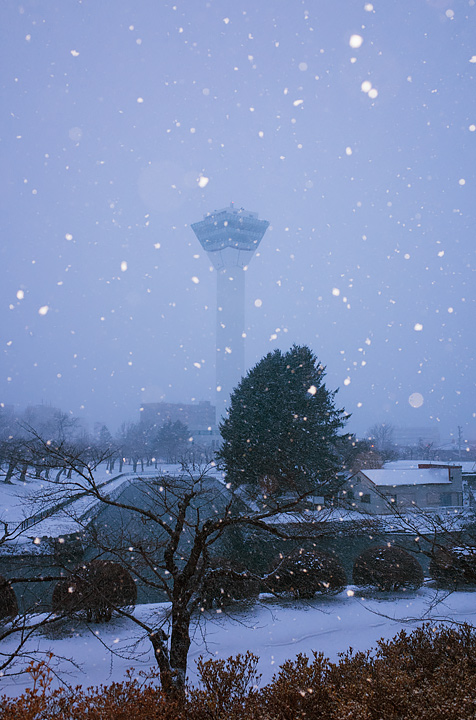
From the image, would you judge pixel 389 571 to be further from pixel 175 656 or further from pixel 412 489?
pixel 412 489

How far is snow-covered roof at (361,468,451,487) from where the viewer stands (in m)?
31.0

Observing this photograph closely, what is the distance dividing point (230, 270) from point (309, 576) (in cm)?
15018

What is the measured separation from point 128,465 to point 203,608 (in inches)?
3541

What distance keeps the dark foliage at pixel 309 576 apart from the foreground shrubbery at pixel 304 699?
644 cm

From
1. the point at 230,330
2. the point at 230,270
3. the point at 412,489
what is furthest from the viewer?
the point at 230,270

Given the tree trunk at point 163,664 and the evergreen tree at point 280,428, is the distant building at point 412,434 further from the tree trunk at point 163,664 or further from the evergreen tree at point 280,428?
the tree trunk at point 163,664

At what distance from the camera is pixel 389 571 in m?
13.9

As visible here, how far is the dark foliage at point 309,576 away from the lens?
13.4m

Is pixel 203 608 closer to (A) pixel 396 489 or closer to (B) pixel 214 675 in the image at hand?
(B) pixel 214 675

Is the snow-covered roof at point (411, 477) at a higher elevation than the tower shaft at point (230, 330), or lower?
lower

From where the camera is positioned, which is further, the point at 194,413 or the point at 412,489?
the point at 194,413

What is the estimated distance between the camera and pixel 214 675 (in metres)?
6.38

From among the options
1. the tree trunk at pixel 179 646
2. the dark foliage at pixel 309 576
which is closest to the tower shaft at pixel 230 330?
the dark foliage at pixel 309 576

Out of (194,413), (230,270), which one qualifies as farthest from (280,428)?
(194,413)
